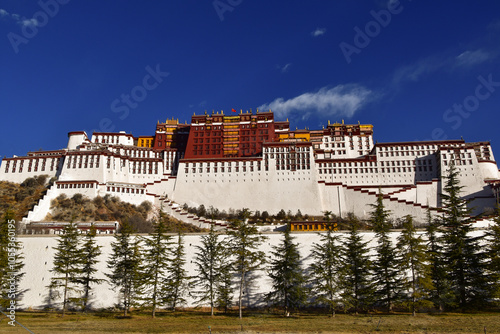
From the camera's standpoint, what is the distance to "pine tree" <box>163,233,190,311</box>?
112 feet

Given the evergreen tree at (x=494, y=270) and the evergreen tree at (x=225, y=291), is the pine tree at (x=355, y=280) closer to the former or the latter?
the evergreen tree at (x=494, y=270)

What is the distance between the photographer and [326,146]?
97938mm

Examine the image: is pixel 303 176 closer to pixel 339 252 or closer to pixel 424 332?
pixel 339 252

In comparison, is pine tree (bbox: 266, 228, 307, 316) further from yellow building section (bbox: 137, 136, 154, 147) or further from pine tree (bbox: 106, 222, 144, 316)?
yellow building section (bbox: 137, 136, 154, 147)

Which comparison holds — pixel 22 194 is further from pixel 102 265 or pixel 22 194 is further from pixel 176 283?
pixel 176 283

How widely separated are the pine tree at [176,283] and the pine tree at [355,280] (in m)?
12.9

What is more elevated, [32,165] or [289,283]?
[32,165]

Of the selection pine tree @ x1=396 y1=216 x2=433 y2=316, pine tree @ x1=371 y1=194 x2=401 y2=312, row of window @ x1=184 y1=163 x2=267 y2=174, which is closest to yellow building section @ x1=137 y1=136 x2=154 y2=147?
row of window @ x1=184 y1=163 x2=267 y2=174

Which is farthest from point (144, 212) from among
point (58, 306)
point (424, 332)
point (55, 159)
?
point (424, 332)

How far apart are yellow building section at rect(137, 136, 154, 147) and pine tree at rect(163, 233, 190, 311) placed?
6892 cm

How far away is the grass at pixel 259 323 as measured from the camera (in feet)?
87.2

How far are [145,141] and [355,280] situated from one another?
79.7 meters

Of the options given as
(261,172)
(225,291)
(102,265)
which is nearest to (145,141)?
(261,172)

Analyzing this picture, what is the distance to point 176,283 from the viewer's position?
112 feet
